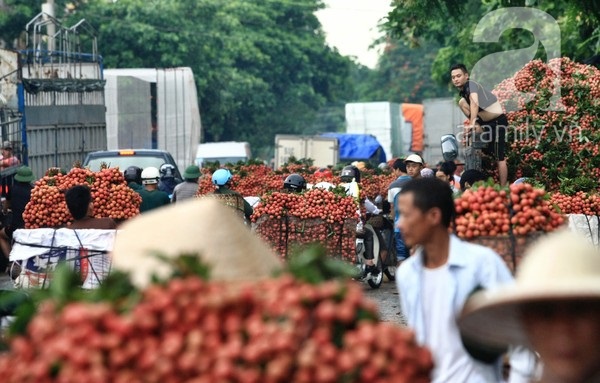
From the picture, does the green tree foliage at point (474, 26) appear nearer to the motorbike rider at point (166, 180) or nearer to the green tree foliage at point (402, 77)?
the motorbike rider at point (166, 180)

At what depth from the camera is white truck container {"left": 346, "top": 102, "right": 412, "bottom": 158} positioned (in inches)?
2339

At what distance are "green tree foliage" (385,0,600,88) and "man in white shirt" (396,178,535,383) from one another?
36.2ft

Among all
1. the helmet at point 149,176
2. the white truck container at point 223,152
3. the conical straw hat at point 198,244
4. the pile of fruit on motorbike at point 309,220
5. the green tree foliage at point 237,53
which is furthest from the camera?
the green tree foliage at point 237,53

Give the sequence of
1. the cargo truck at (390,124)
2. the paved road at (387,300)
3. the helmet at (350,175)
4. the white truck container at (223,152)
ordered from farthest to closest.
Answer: the cargo truck at (390,124) < the white truck container at (223,152) < the helmet at (350,175) < the paved road at (387,300)

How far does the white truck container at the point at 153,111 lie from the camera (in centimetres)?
3706

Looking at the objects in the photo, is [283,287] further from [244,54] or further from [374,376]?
[244,54]

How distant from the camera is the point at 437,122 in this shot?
51.2m

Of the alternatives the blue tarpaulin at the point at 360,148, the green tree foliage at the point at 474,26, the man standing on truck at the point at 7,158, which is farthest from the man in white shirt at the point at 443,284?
the blue tarpaulin at the point at 360,148

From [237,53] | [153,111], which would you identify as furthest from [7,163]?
[237,53]

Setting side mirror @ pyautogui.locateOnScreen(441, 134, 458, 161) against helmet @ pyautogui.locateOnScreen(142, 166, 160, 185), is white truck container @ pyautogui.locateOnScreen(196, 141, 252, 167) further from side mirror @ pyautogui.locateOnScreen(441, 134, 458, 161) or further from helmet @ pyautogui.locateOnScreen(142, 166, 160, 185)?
side mirror @ pyautogui.locateOnScreen(441, 134, 458, 161)

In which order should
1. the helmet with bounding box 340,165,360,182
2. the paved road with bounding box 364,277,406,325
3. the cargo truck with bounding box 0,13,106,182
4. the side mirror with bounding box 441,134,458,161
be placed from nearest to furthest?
1. the paved road with bounding box 364,277,406,325
2. the side mirror with bounding box 441,134,458,161
3. the helmet with bounding box 340,165,360,182
4. the cargo truck with bounding box 0,13,106,182

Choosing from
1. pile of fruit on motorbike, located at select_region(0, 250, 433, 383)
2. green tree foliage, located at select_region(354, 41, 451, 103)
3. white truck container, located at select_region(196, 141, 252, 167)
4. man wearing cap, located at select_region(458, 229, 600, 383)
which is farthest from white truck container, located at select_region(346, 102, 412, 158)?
pile of fruit on motorbike, located at select_region(0, 250, 433, 383)

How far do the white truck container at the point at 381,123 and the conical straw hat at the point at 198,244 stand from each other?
5471cm

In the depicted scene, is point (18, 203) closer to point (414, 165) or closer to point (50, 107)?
point (414, 165)
